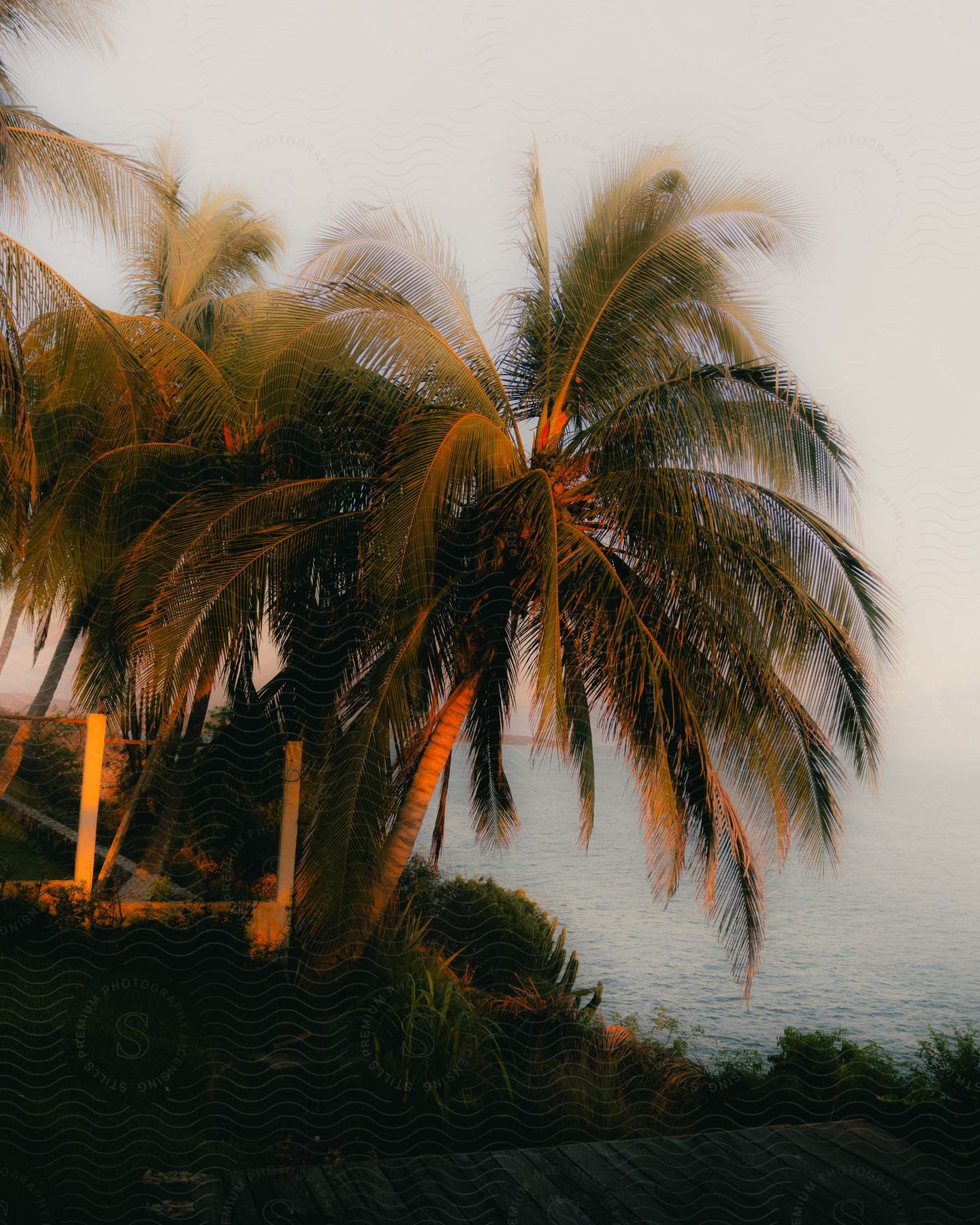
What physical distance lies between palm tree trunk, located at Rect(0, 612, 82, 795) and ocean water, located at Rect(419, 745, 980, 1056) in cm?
296

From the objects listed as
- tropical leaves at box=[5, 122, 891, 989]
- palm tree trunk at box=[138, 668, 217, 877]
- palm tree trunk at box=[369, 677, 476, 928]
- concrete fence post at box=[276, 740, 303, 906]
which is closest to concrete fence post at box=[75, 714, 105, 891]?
tropical leaves at box=[5, 122, 891, 989]

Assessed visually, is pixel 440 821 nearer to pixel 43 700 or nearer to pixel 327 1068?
pixel 327 1068

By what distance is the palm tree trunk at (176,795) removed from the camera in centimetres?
639

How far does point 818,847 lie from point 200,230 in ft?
21.6

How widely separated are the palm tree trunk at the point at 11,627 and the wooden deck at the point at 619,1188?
2.98 metres

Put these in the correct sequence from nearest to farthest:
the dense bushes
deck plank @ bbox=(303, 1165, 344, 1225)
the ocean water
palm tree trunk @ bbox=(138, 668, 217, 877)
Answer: deck plank @ bbox=(303, 1165, 344, 1225) → the dense bushes → palm tree trunk @ bbox=(138, 668, 217, 877) → the ocean water

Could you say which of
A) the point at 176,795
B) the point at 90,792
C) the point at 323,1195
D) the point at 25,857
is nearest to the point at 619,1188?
the point at 323,1195

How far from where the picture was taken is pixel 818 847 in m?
5.05

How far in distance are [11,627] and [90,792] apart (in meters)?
1.27

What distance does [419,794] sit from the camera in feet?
18.1

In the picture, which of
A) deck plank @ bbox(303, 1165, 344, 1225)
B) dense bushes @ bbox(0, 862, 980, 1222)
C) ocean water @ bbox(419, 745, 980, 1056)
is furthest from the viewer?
ocean water @ bbox(419, 745, 980, 1056)

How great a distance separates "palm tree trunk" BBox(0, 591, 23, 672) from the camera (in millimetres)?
5322

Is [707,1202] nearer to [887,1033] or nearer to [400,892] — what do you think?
[400,892]

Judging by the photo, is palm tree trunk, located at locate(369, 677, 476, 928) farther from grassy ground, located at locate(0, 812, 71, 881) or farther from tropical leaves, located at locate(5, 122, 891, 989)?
grassy ground, located at locate(0, 812, 71, 881)
